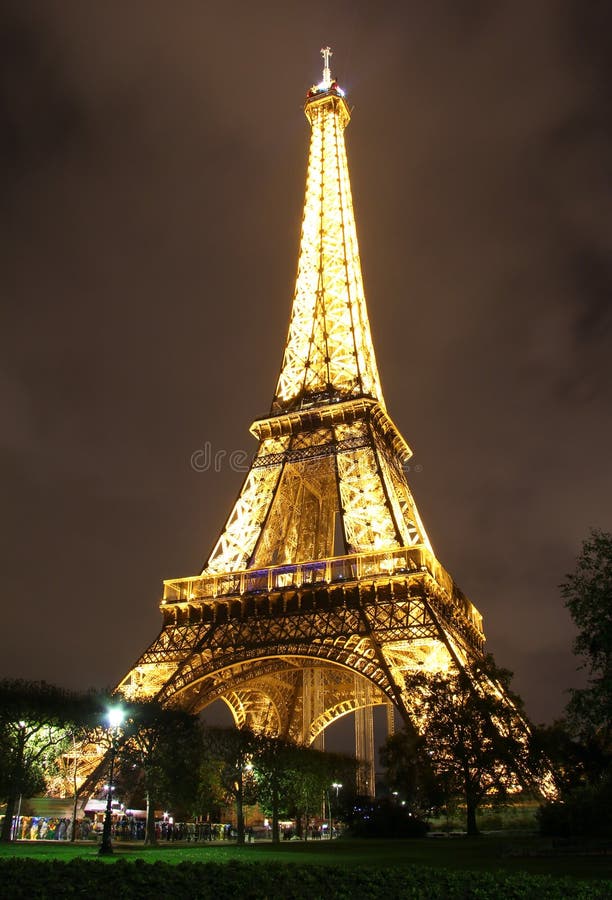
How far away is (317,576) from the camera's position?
41.8 metres

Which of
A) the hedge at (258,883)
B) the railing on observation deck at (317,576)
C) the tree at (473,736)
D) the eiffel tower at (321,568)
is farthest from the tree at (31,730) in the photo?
the hedge at (258,883)

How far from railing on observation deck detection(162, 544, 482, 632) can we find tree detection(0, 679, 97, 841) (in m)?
9.48

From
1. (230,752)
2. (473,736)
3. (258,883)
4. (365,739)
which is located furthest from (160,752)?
(258,883)

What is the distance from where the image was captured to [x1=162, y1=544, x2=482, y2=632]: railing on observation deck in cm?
3931

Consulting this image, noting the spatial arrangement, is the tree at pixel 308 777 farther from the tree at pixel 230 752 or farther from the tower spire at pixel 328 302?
the tower spire at pixel 328 302

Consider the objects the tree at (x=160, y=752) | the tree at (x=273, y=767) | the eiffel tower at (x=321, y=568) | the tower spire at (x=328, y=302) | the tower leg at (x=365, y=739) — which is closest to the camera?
the tree at (x=160, y=752)

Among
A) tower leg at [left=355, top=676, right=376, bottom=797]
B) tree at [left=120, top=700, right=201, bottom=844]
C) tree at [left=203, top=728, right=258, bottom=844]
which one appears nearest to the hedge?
tree at [left=120, top=700, right=201, bottom=844]

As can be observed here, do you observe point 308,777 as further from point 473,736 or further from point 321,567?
point 473,736

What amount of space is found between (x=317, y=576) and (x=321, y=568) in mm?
496

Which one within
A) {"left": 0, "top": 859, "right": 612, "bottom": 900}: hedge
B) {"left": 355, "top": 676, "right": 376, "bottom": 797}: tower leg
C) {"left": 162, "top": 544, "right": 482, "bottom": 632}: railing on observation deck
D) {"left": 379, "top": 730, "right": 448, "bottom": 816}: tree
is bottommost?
{"left": 0, "top": 859, "right": 612, "bottom": 900}: hedge

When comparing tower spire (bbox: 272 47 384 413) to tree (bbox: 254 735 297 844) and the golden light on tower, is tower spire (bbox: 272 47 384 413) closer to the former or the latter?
the golden light on tower

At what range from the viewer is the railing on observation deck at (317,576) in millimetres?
39312

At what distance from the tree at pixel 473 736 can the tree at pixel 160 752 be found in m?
10.5

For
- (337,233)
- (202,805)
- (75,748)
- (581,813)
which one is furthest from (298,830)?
(337,233)
